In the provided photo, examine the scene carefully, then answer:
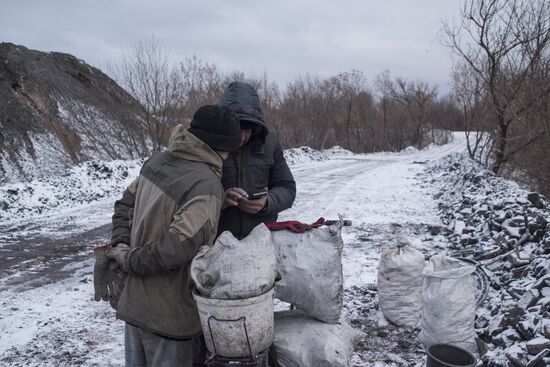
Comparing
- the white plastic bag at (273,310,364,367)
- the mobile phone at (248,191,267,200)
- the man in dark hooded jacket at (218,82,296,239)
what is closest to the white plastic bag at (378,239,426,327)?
the white plastic bag at (273,310,364,367)

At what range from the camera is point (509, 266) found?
16.0ft

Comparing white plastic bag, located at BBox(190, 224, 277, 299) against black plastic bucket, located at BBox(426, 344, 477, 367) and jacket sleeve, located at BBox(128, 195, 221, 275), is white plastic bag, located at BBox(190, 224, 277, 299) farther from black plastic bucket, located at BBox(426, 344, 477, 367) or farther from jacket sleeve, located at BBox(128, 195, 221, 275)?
black plastic bucket, located at BBox(426, 344, 477, 367)

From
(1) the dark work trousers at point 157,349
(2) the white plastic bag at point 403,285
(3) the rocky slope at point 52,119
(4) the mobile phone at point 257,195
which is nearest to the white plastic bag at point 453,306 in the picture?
(2) the white plastic bag at point 403,285

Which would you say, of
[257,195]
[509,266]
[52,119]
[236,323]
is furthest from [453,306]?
[52,119]

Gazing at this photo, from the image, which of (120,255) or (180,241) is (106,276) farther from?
(180,241)

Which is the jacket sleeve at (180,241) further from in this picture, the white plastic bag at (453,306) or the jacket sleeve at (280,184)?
the white plastic bag at (453,306)

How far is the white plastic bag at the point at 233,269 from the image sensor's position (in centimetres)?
199

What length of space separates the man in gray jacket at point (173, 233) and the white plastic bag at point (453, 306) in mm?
2106

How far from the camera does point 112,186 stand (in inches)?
471

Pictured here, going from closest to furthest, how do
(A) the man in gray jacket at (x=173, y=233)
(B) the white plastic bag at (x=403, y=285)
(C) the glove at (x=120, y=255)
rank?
(A) the man in gray jacket at (x=173, y=233)
(C) the glove at (x=120, y=255)
(B) the white plastic bag at (x=403, y=285)

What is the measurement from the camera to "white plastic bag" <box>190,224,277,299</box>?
199 centimetres

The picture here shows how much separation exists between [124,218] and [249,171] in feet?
2.67

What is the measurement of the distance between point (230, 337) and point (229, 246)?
0.40m

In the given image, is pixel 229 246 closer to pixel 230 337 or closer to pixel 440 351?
pixel 230 337
